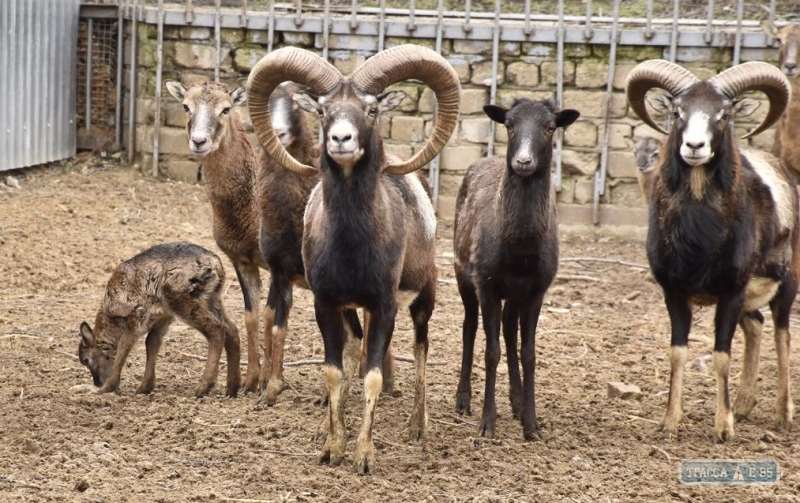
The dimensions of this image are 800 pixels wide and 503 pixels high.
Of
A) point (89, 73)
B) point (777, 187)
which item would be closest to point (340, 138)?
point (777, 187)

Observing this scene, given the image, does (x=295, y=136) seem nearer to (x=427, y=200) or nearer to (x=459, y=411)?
(x=427, y=200)

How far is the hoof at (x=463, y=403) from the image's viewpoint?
877 centimetres

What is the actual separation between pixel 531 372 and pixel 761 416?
6.91 ft

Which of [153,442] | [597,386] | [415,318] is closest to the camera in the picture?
[153,442]

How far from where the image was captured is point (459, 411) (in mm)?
8781

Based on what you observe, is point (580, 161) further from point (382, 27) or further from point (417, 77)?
point (417, 77)

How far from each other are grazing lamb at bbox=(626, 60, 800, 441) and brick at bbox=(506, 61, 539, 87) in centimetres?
647

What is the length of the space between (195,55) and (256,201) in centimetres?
687

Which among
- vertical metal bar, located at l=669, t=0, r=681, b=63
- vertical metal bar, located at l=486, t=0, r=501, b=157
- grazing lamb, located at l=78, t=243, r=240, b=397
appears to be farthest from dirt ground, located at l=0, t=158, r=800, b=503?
vertical metal bar, located at l=669, t=0, r=681, b=63

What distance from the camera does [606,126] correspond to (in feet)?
49.6

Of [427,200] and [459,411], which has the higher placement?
[427,200]

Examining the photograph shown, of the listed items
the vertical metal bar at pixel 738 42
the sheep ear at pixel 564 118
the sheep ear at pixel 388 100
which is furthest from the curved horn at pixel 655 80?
the vertical metal bar at pixel 738 42

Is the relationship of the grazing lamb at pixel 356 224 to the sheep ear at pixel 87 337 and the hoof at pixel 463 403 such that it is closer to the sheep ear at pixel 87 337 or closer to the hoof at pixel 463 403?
the hoof at pixel 463 403

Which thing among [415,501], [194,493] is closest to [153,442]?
[194,493]
